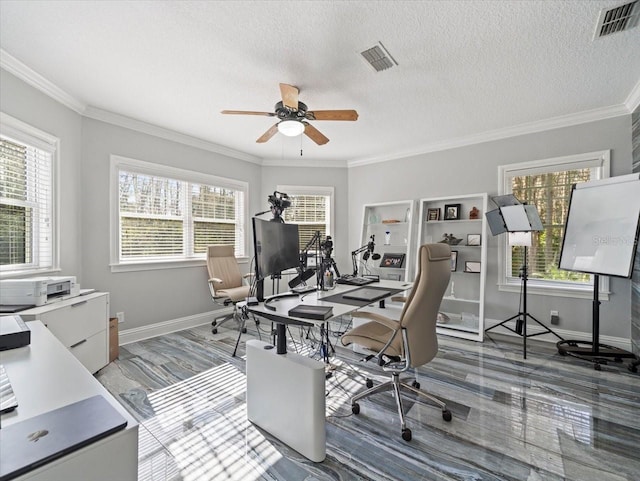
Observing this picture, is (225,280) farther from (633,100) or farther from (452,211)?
(633,100)

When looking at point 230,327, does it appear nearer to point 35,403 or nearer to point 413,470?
point 413,470

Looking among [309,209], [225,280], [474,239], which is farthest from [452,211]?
[225,280]

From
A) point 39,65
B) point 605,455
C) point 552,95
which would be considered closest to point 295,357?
point 605,455

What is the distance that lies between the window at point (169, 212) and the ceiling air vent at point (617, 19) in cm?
431

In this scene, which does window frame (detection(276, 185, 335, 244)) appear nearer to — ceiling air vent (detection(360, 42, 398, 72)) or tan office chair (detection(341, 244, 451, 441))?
ceiling air vent (detection(360, 42, 398, 72))

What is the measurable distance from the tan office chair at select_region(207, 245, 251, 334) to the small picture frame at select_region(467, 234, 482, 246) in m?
3.09

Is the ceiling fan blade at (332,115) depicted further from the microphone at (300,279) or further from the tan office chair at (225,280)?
the tan office chair at (225,280)

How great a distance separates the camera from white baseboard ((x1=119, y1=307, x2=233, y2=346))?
346cm

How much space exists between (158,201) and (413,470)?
3927mm

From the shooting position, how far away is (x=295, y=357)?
1.73m

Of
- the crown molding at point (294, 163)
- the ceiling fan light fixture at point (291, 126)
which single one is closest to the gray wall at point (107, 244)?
the crown molding at point (294, 163)

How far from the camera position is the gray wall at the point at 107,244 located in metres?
3.23

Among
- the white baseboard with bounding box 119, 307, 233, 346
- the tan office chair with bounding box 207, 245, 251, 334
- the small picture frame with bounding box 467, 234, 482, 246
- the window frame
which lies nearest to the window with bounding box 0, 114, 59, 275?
the white baseboard with bounding box 119, 307, 233, 346

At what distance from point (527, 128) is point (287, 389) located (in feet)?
13.5
